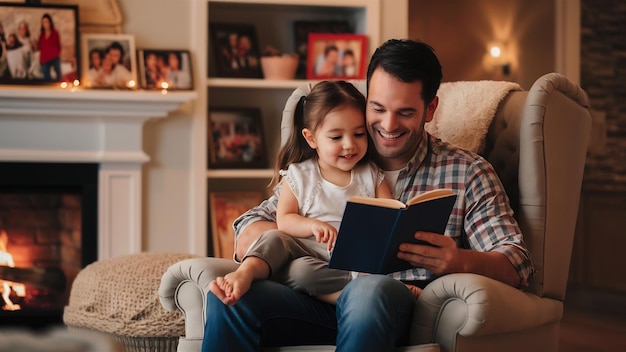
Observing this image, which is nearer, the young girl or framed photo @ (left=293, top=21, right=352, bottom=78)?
the young girl

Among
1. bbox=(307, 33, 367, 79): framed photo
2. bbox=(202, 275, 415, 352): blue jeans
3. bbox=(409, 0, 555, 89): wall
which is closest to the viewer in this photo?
bbox=(202, 275, 415, 352): blue jeans

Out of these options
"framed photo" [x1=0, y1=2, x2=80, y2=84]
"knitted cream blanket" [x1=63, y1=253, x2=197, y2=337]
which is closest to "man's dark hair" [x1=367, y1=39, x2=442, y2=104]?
"knitted cream blanket" [x1=63, y1=253, x2=197, y2=337]

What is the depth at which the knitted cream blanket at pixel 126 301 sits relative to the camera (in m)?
3.14

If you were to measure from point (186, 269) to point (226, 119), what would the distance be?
2067mm

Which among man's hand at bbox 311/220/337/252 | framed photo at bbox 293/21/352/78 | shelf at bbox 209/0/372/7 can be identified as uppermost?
shelf at bbox 209/0/372/7

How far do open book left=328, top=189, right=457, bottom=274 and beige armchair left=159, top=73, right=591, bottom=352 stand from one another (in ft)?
0.41

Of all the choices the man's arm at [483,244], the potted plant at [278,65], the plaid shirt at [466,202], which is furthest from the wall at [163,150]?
the man's arm at [483,244]

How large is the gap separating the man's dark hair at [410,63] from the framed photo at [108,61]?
72.1 inches

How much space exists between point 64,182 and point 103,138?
0.25 meters

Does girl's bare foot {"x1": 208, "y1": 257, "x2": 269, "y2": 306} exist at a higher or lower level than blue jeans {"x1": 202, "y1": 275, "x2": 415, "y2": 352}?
higher

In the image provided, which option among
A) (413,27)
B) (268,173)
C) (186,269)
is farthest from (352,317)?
(413,27)

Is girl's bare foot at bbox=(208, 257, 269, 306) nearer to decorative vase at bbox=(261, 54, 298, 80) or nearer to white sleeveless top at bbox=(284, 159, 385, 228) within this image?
white sleeveless top at bbox=(284, 159, 385, 228)

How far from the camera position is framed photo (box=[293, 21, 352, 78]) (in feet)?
14.3

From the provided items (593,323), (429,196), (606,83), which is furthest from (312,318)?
(606,83)
